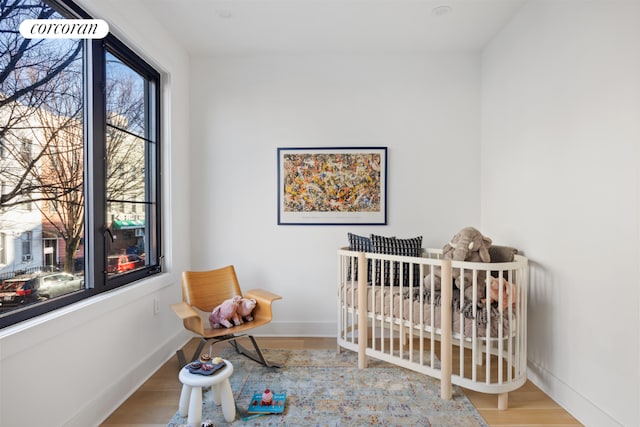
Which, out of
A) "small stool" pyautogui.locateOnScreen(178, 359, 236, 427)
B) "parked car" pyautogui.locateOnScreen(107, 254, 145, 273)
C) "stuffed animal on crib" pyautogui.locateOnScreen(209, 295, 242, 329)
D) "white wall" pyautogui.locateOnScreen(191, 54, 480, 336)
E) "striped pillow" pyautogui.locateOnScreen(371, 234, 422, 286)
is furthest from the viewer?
"white wall" pyautogui.locateOnScreen(191, 54, 480, 336)

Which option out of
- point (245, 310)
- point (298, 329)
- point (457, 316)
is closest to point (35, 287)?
point (245, 310)

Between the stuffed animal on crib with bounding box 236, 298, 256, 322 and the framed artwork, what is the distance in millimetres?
912

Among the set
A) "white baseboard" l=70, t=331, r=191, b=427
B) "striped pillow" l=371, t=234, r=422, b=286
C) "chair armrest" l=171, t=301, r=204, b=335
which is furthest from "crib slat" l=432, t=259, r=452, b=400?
"white baseboard" l=70, t=331, r=191, b=427

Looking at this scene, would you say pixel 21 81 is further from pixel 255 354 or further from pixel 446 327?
pixel 446 327

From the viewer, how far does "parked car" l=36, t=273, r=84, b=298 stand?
1.64m

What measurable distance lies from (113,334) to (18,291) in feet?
2.12

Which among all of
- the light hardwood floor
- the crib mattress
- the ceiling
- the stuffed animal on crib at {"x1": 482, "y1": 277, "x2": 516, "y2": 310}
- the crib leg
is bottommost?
the light hardwood floor

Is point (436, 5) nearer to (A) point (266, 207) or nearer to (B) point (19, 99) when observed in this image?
(A) point (266, 207)

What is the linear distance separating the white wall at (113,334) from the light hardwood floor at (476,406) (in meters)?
A: 0.09

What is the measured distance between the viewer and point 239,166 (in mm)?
3145

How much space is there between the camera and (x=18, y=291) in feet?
4.93

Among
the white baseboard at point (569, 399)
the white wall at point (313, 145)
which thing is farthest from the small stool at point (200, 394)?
the white baseboard at point (569, 399)

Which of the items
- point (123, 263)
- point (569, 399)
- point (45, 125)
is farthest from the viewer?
point (123, 263)

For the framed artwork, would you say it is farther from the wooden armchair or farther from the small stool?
the small stool
